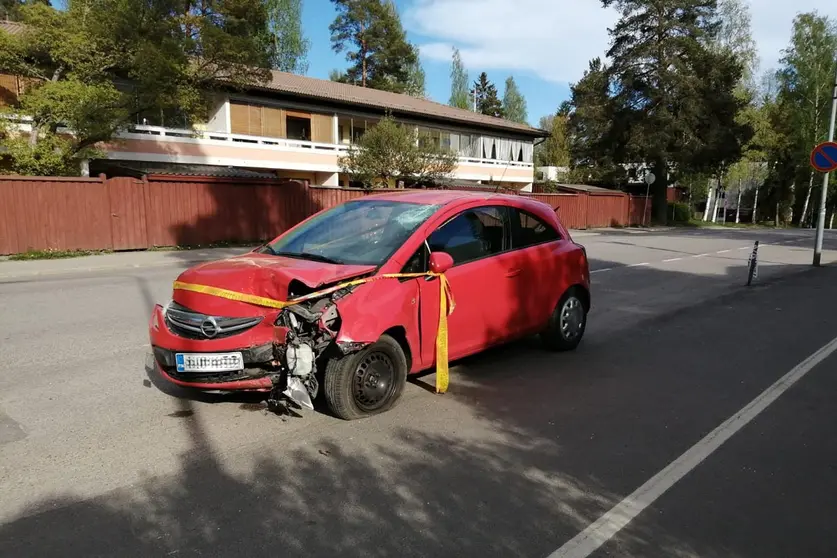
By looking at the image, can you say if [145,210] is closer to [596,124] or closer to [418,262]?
[418,262]

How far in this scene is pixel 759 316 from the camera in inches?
338

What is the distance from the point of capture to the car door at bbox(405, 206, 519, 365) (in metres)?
4.70

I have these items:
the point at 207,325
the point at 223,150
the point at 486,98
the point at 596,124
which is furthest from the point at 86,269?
the point at 486,98

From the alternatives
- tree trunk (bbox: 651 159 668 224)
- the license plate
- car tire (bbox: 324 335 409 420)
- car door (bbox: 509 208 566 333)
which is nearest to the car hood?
the license plate

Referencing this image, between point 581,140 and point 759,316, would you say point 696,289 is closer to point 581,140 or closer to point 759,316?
point 759,316

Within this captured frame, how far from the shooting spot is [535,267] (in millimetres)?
5805

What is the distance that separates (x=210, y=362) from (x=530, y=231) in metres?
3.34

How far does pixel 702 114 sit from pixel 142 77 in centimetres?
3207

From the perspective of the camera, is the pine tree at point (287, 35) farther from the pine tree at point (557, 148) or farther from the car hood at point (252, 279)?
the car hood at point (252, 279)

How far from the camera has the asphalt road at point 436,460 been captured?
115 inches

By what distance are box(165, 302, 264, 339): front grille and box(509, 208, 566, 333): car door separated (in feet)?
8.68

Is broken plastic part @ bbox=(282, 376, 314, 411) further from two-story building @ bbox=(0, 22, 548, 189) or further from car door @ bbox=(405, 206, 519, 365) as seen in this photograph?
two-story building @ bbox=(0, 22, 548, 189)

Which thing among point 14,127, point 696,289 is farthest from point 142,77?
point 696,289

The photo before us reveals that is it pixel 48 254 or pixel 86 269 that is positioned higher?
pixel 48 254
